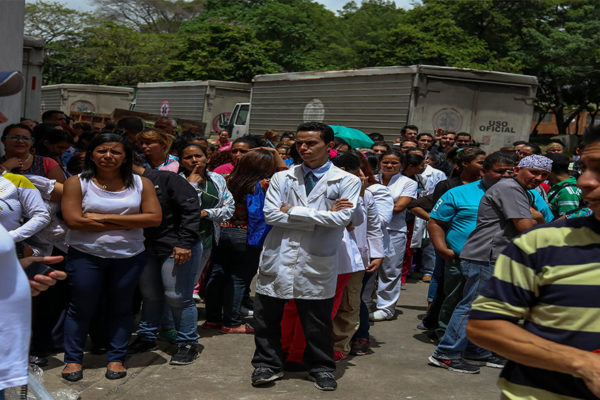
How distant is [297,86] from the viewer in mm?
18328

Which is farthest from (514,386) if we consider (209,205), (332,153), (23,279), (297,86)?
(297,86)

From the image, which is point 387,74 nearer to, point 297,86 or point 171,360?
point 297,86

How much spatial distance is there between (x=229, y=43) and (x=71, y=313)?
3245 centimetres

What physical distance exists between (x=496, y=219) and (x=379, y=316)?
2.32m

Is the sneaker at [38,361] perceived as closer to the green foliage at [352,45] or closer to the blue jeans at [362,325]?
the blue jeans at [362,325]

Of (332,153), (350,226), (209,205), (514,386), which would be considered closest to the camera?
(514,386)

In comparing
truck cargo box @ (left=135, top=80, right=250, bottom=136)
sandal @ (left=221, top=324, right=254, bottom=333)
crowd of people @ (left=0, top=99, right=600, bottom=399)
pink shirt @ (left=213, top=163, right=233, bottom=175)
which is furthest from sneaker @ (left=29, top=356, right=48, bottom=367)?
truck cargo box @ (left=135, top=80, right=250, bottom=136)

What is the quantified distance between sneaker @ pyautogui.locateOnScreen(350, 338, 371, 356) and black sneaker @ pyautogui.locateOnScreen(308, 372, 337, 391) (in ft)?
3.10

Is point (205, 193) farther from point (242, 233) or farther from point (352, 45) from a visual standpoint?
point (352, 45)

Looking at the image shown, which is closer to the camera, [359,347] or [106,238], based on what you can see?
[106,238]

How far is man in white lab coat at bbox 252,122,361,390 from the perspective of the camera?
193 inches

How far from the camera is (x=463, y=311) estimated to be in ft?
18.4

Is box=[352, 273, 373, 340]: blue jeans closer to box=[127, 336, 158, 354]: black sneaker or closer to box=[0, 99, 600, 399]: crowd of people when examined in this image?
box=[0, 99, 600, 399]: crowd of people

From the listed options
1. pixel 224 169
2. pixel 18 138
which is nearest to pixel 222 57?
pixel 224 169
